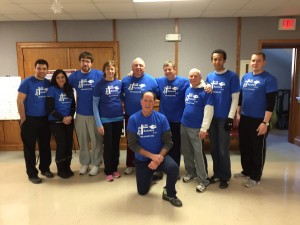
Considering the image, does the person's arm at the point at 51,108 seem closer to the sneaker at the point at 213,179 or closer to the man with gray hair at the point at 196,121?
the man with gray hair at the point at 196,121

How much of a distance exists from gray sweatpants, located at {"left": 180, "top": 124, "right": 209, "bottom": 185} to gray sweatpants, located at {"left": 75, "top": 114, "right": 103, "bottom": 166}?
1145mm

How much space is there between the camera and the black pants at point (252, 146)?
296cm

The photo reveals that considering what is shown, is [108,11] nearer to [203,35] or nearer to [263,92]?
[203,35]

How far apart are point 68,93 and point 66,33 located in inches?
73.3

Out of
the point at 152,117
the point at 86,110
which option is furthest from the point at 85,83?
the point at 152,117

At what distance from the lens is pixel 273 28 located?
4.49 m

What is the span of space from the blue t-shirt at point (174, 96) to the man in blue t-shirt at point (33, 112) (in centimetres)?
148

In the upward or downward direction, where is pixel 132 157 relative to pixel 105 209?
upward

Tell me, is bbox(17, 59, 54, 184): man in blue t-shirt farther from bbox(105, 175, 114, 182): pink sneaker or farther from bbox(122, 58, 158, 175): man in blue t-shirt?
bbox(122, 58, 158, 175): man in blue t-shirt

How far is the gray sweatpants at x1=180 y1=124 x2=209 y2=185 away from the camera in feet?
9.39

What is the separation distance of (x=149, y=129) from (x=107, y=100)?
81 centimetres

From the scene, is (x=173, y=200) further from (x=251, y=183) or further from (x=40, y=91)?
(x=40, y=91)

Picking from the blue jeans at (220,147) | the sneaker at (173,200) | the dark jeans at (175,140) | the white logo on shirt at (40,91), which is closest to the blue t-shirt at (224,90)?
the blue jeans at (220,147)

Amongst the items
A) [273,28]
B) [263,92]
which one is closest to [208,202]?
[263,92]
